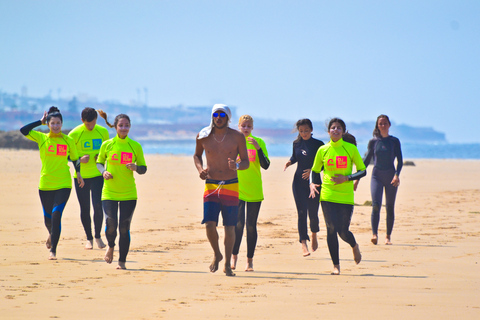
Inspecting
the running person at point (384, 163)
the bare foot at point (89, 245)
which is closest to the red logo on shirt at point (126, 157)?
the bare foot at point (89, 245)

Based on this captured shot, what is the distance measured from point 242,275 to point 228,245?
0.35 metres

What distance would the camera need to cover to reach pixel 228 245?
22.1ft

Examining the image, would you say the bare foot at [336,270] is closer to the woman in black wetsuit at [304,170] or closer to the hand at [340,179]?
the hand at [340,179]

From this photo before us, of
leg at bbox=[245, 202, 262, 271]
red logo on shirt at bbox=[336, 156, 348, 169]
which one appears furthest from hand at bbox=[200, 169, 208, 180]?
red logo on shirt at bbox=[336, 156, 348, 169]

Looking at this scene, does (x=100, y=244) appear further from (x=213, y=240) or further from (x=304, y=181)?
(x=304, y=181)

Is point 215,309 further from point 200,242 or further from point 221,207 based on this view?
point 200,242

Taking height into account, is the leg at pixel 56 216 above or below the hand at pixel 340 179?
below

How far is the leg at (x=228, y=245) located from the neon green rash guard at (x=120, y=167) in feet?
3.79

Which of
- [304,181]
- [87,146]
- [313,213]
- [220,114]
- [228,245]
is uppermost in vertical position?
[220,114]

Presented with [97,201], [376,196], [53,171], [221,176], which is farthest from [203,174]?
[376,196]

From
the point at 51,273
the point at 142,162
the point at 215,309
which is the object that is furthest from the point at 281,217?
the point at 215,309

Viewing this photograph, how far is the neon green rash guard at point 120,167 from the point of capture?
278 inches

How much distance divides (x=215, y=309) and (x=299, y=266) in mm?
2452

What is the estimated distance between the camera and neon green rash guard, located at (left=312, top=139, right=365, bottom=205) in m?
6.85
